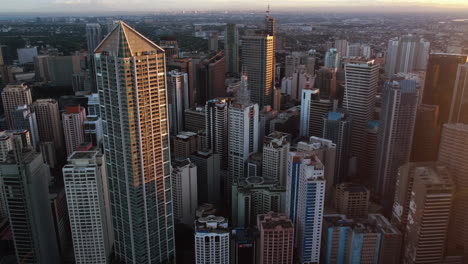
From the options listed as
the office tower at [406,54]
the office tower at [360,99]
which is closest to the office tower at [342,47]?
the office tower at [406,54]

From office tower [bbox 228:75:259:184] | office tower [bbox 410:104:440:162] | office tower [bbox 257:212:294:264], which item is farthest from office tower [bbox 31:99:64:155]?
office tower [bbox 410:104:440:162]

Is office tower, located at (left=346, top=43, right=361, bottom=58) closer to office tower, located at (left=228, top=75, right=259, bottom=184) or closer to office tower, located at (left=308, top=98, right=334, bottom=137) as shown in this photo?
office tower, located at (left=308, top=98, right=334, bottom=137)

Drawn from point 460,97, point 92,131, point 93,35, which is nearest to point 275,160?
point 460,97

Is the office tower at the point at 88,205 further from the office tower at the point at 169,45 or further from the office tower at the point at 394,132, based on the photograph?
the office tower at the point at 169,45

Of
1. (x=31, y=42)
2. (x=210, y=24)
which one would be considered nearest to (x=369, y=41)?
(x=210, y=24)

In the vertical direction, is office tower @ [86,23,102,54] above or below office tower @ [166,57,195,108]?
above
